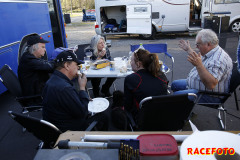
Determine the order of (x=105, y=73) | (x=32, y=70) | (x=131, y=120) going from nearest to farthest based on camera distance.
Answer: (x=131, y=120) < (x=32, y=70) < (x=105, y=73)

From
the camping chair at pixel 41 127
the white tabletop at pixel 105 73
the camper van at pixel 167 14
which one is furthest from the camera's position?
the camper van at pixel 167 14

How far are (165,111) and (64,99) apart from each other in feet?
3.36

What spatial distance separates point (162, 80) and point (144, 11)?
7727 millimetres

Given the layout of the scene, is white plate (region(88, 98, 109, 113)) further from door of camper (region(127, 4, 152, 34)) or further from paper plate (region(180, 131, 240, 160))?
door of camper (region(127, 4, 152, 34))

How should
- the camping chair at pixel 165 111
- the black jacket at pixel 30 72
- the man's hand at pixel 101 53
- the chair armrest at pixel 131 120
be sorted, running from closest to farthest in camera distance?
the camping chair at pixel 165 111 < the chair armrest at pixel 131 120 < the black jacket at pixel 30 72 < the man's hand at pixel 101 53

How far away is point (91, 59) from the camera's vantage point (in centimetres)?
404

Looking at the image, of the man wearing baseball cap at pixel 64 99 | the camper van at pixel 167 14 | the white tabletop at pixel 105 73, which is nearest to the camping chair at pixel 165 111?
the man wearing baseball cap at pixel 64 99

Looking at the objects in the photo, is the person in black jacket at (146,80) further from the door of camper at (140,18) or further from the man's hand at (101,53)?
the door of camper at (140,18)

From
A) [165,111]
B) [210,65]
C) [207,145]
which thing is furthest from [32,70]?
[207,145]

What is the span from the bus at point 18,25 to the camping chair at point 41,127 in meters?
2.83

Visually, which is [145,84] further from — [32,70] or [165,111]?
[32,70]

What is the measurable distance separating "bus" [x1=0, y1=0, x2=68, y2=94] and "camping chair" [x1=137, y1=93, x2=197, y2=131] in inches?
139

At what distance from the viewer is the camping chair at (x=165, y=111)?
1790 mm

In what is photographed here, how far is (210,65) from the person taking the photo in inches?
97.0
